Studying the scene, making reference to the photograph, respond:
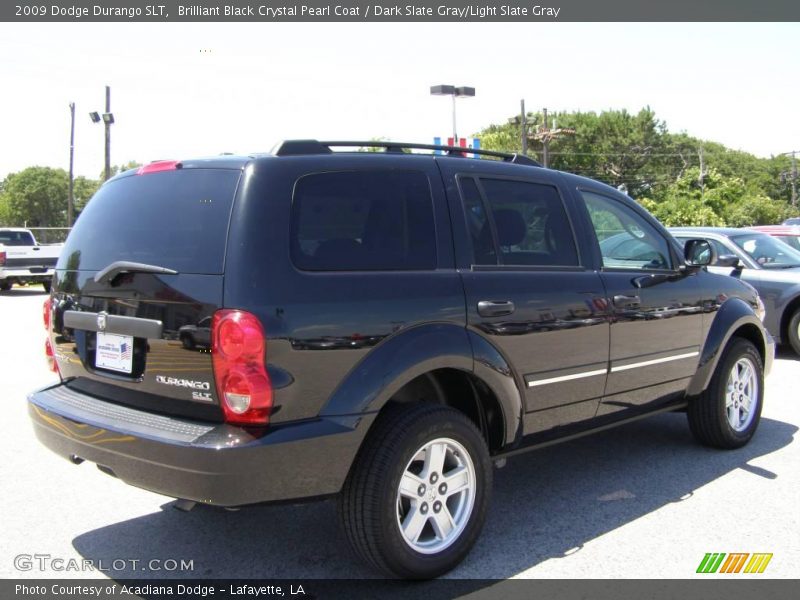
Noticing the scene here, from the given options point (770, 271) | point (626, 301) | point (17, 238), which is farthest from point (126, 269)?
point (17, 238)

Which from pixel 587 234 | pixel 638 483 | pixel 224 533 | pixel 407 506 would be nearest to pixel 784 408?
pixel 638 483

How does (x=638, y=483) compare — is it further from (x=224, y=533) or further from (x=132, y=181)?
(x=132, y=181)

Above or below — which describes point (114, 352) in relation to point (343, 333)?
below

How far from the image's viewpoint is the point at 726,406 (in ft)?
17.4

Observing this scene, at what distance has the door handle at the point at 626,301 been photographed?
440 cm

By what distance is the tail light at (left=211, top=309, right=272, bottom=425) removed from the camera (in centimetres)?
290

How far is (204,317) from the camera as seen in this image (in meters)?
2.99

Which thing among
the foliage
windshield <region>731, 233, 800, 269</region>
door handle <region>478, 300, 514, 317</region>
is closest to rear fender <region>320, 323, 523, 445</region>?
door handle <region>478, 300, 514, 317</region>

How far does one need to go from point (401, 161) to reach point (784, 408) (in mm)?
4873

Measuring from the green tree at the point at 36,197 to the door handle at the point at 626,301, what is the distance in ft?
357

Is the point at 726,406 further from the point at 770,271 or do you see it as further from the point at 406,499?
the point at 770,271

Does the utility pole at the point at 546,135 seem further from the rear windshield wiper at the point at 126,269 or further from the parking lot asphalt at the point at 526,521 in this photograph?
the rear windshield wiper at the point at 126,269

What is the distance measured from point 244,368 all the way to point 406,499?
40.6 inches

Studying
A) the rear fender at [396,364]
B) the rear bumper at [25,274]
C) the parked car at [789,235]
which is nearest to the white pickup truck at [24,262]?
the rear bumper at [25,274]
